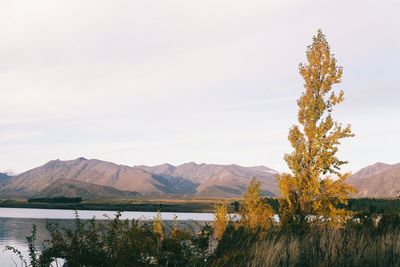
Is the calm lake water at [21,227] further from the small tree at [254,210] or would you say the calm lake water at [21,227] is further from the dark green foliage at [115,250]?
the small tree at [254,210]

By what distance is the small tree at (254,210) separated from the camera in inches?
1008

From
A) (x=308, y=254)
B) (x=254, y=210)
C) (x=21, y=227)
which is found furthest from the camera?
(x=21, y=227)

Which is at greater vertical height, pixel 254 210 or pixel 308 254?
pixel 254 210

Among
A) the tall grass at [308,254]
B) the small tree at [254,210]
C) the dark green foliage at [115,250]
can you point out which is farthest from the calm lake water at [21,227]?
the small tree at [254,210]

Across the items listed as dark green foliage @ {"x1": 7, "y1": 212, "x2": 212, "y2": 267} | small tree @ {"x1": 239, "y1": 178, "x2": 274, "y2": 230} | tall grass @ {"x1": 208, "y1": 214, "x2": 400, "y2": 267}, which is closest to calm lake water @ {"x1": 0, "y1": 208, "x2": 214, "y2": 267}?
dark green foliage @ {"x1": 7, "y1": 212, "x2": 212, "y2": 267}

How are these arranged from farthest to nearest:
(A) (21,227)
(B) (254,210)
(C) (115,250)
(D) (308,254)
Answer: (A) (21,227) < (B) (254,210) < (D) (308,254) < (C) (115,250)

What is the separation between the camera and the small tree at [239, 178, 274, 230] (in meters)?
25.6

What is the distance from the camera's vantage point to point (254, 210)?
26.2 metres

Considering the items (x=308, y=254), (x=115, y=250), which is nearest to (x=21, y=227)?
(x=115, y=250)

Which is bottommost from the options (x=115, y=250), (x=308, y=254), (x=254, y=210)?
(x=308, y=254)

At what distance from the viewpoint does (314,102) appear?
90.7ft

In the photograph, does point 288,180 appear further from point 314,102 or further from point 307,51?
point 307,51

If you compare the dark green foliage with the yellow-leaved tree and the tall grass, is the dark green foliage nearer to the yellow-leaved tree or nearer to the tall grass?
the tall grass

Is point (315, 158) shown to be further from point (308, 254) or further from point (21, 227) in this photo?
point (21, 227)
